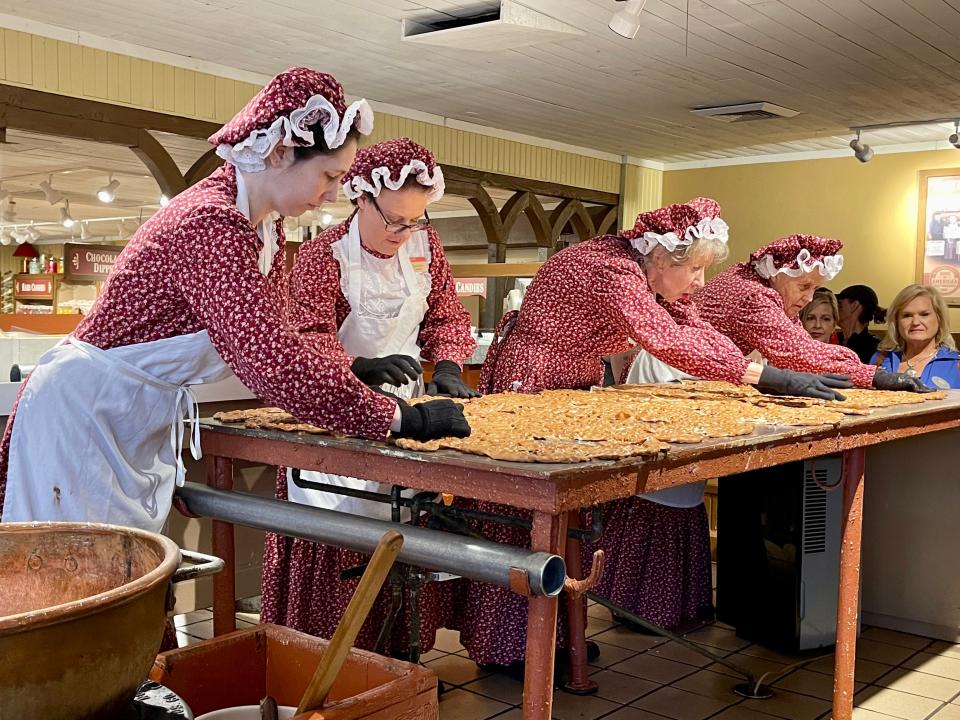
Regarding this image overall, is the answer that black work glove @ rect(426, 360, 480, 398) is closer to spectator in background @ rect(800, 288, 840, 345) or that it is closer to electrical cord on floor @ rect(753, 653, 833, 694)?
electrical cord on floor @ rect(753, 653, 833, 694)

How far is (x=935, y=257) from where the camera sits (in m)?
8.44

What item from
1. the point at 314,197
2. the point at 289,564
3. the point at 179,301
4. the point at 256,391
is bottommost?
the point at 289,564

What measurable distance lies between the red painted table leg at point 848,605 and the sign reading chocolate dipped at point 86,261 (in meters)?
8.95

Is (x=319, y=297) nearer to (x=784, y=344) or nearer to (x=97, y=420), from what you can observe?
(x=97, y=420)

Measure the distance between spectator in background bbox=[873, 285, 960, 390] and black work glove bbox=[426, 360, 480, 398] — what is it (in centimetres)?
276

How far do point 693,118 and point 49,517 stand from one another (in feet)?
21.6

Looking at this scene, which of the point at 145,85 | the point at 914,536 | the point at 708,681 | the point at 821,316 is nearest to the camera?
the point at 708,681

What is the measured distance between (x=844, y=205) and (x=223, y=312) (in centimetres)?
821

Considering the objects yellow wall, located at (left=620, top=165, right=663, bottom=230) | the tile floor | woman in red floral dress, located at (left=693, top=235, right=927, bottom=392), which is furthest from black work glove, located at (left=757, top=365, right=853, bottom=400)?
yellow wall, located at (left=620, top=165, right=663, bottom=230)

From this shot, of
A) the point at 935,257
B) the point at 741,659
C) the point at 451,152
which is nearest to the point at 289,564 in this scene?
the point at 741,659

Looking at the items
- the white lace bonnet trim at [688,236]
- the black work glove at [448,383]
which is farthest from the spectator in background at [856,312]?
the black work glove at [448,383]

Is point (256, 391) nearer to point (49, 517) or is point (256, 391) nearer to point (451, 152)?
point (49, 517)

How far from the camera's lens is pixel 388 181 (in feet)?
9.26

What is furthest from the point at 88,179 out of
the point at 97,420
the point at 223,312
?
the point at 223,312
